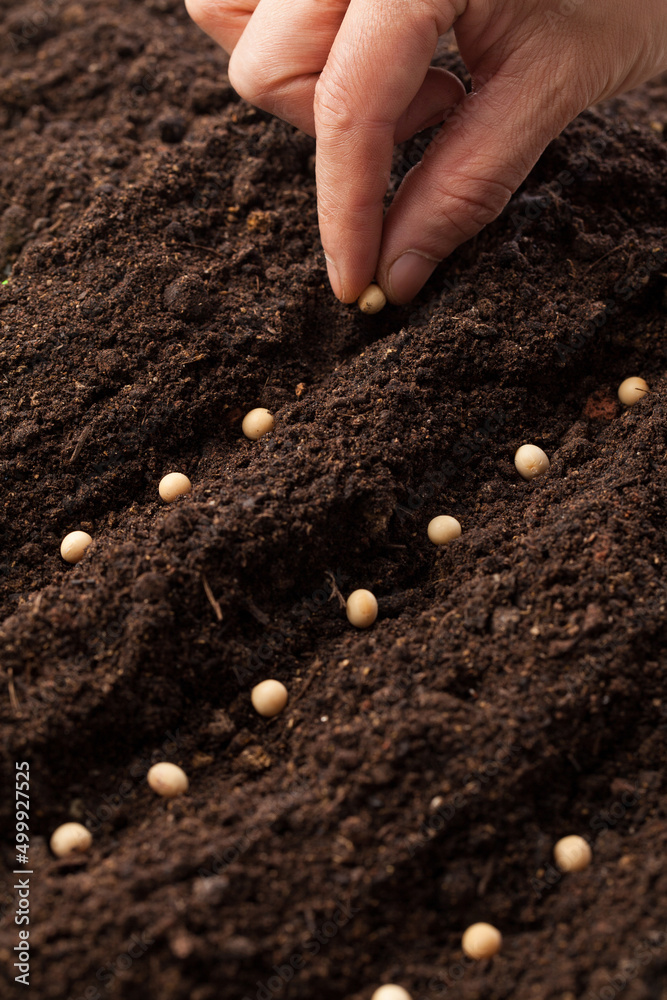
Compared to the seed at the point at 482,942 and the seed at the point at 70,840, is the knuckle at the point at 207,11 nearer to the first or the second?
the seed at the point at 70,840

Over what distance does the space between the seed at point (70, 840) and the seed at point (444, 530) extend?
109 centimetres

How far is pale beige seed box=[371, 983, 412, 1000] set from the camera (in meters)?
1.38

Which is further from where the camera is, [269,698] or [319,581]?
[319,581]

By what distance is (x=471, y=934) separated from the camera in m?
1.44

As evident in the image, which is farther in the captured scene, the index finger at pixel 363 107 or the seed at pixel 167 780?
Result: the index finger at pixel 363 107

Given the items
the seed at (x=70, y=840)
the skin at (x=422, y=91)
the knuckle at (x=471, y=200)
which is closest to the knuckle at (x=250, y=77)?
the skin at (x=422, y=91)

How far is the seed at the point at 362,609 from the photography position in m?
1.84

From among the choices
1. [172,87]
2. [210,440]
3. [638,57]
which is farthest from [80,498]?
[638,57]

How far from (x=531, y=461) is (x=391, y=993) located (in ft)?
4.35

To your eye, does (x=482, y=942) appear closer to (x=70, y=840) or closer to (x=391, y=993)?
(x=391, y=993)

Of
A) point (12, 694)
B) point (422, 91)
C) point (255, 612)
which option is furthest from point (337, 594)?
point (422, 91)

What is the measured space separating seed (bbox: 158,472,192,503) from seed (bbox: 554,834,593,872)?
1.23m

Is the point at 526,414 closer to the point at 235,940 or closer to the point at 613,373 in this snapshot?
the point at 613,373

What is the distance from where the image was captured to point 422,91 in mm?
2297
